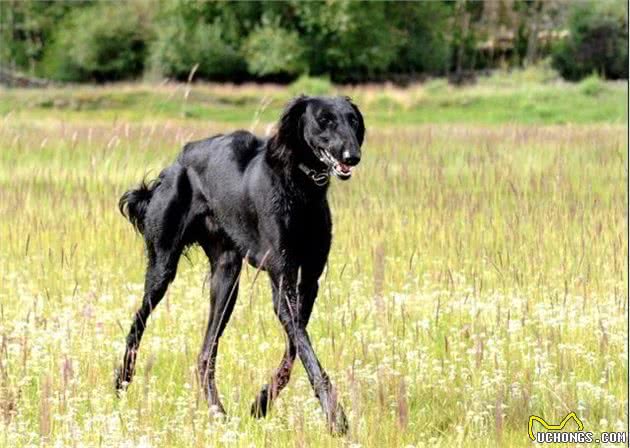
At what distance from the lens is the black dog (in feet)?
18.5

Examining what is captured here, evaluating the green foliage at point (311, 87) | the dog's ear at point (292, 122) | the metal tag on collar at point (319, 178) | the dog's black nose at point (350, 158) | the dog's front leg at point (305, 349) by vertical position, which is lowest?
the green foliage at point (311, 87)

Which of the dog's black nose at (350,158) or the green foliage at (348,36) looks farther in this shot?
the green foliage at (348,36)

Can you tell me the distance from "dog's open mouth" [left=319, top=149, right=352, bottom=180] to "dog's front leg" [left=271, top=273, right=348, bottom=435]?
525 millimetres

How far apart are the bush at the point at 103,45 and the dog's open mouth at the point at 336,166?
5421 cm

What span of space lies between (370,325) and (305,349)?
181 cm

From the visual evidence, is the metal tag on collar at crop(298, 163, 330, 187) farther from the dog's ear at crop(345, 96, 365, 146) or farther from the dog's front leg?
the dog's front leg

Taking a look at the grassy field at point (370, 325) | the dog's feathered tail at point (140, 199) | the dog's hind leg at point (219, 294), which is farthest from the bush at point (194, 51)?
the dog's hind leg at point (219, 294)

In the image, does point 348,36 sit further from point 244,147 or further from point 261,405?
point 261,405

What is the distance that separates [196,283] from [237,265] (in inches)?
88.1

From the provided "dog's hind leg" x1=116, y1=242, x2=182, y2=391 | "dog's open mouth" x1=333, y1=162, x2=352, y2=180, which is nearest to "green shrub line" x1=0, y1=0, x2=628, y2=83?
"dog's hind leg" x1=116, y1=242, x2=182, y2=391

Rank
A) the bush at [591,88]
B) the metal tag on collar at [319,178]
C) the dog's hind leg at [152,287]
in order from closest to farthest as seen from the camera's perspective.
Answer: the metal tag on collar at [319,178]
the dog's hind leg at [152,287]
the bush at [591,88]

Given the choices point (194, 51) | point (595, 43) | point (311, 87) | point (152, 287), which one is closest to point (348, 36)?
point (194, 51)

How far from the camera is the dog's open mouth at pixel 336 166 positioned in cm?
542

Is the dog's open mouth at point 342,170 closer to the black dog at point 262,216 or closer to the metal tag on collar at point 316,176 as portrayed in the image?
the black dog at point 262,216
